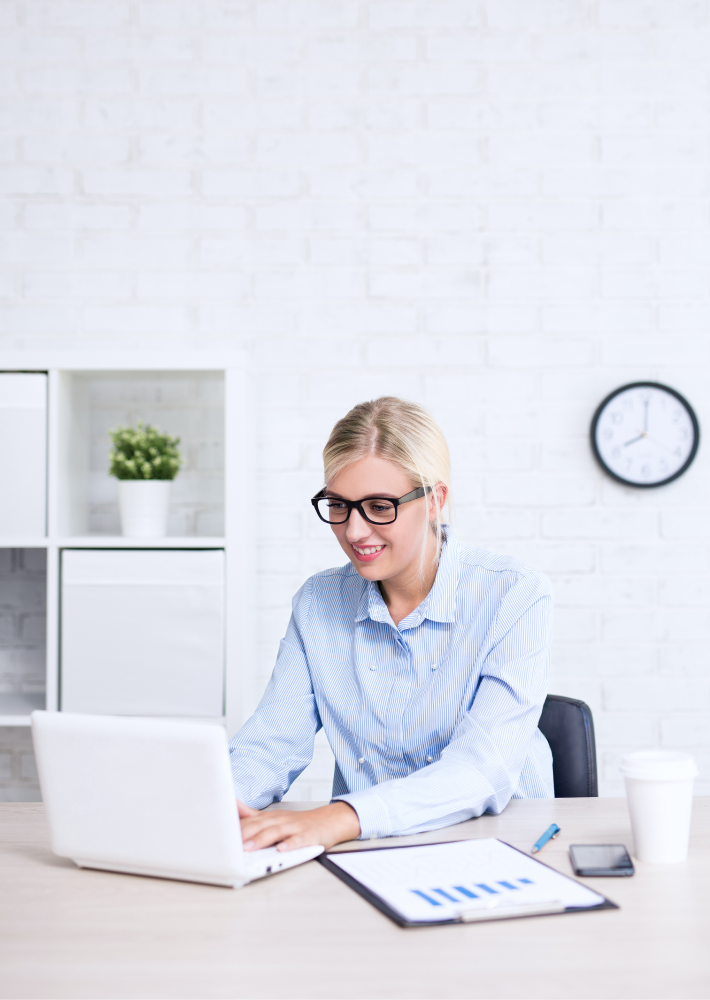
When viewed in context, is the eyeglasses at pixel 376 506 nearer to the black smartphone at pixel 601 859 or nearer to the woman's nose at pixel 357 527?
the woman's nose at pixel 357 527

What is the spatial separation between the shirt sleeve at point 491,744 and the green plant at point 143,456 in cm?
110

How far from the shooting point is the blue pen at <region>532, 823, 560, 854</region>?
104 cm

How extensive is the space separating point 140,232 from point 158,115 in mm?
331

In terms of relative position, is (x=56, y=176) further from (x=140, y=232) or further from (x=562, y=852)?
(x=562, y=852)

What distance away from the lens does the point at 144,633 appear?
84.3 inches

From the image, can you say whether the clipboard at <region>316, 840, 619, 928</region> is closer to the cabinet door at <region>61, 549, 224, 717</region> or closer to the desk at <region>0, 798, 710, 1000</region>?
the desk at <region>0, 798, 710, 1000</region>

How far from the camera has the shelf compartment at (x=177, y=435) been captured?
2469mm

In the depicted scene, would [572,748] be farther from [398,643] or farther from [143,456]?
[143,456]

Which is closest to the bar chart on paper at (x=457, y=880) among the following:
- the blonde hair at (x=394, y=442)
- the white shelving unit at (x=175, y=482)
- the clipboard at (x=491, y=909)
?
the clipboard at (x=491, y=909)

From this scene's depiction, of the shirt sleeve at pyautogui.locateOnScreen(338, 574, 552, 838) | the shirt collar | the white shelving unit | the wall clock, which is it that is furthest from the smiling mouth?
the wall clock

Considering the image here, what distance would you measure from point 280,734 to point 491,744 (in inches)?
14.2

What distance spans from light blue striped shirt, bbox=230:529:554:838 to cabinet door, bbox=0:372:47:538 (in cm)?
91

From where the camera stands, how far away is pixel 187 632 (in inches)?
84.0

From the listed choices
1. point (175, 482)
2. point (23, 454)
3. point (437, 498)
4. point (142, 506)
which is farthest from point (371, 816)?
point (175, 482)
